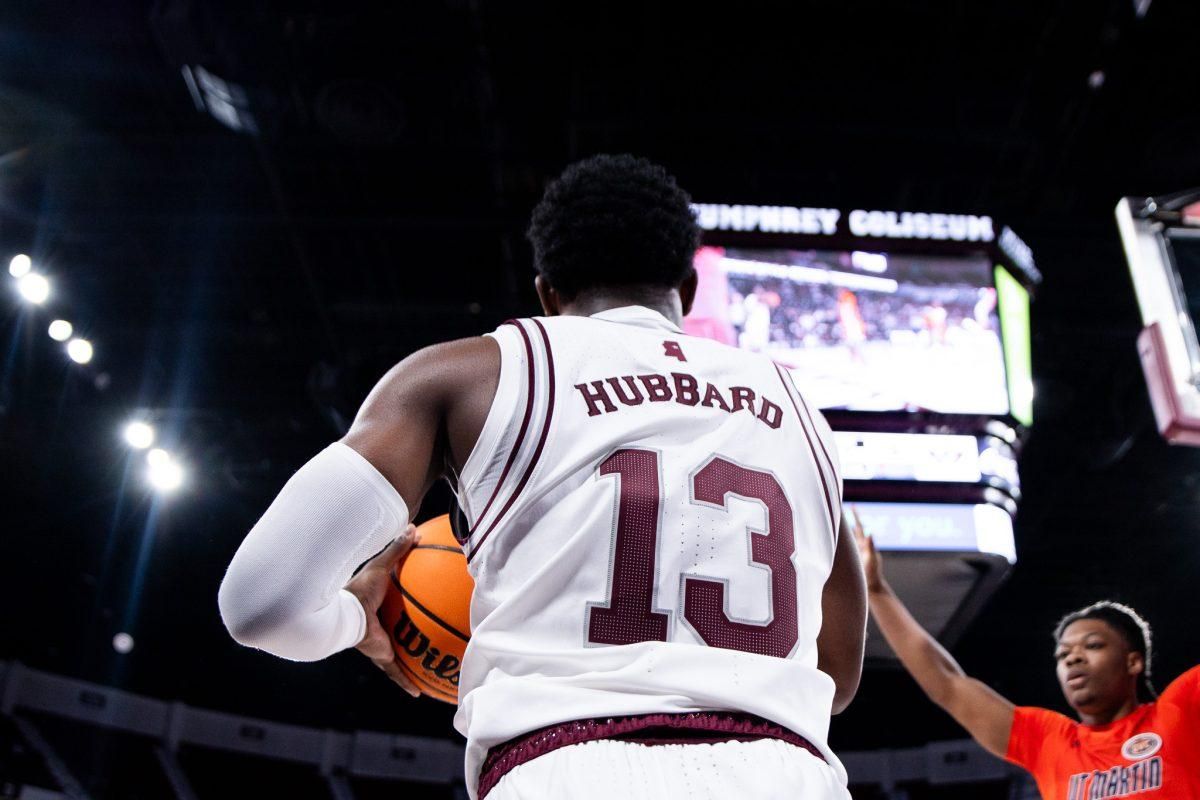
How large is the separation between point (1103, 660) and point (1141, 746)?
453 mm

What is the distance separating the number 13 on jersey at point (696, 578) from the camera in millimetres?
1457

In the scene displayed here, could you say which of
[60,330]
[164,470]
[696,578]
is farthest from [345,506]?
[164,470]

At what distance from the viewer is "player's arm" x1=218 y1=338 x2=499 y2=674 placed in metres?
1.43

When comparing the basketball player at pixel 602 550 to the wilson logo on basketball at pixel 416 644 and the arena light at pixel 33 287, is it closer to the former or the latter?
the wilson logo on basketball at pixel 416 644

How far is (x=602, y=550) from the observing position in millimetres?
1495

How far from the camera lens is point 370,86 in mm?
7738

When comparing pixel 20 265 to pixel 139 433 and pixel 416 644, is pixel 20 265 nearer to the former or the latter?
pixel 139 433

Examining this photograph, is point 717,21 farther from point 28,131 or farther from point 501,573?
point 501,573

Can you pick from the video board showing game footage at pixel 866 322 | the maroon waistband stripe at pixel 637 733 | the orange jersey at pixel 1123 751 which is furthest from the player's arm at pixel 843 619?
the video board showing game footage at pixel 866 322

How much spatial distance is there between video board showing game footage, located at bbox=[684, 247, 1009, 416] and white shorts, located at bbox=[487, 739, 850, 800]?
497 centimetres

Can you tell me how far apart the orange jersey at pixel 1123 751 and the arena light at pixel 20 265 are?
7933 mm

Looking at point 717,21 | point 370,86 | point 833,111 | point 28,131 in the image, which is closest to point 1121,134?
point 833,111

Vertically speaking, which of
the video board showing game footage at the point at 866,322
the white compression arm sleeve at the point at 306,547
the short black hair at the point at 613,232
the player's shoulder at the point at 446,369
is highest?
the video board showing game footage at the point at 866,322

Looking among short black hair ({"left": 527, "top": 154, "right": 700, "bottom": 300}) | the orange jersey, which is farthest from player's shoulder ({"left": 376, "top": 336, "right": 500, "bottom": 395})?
the orange jersey
